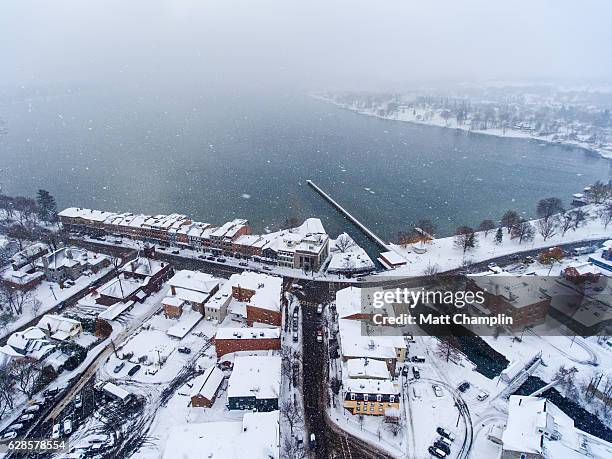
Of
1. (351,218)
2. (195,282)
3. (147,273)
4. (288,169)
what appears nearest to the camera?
(195,282)

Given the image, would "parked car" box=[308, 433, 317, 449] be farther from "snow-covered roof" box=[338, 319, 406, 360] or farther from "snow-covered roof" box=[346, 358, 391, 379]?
"snow-covered roof" box=[338, 319, 406, 360]

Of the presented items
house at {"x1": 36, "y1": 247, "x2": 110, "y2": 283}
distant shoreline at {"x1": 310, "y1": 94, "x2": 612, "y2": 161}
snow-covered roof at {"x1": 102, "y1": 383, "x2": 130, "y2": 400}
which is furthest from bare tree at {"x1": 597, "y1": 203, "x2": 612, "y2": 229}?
house at {"x1": 36, "y1": 247, "x2": 110, "y2": 283}

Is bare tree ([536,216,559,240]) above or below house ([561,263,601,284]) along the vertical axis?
below

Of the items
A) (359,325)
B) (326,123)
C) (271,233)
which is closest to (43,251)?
(271,233)

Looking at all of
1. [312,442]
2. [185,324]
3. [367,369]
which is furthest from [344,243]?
[312,442]

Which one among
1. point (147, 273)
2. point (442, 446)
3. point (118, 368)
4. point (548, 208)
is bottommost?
point (442, 446)

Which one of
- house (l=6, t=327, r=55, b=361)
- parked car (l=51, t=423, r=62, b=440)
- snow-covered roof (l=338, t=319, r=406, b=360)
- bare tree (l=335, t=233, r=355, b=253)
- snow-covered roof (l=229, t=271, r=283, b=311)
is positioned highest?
snow-covered roof (l=229, t=271, r=283, b=311)

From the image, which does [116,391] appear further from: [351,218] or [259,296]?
[351,218]
